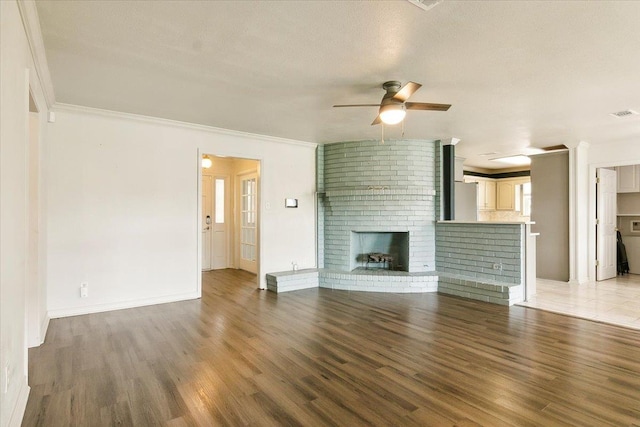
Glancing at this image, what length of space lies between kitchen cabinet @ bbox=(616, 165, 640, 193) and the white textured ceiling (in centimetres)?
331

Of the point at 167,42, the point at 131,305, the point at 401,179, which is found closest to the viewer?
the point at 167,42

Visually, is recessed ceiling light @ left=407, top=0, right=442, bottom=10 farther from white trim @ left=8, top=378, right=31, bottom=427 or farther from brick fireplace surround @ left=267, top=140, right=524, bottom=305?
brick fireplace surround @ left=267, top=140, right=524, bottom=305

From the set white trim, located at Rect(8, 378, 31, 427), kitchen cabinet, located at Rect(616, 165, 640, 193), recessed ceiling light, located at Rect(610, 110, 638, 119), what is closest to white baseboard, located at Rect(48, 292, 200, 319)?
white trim, located at Rect(8, 378, 31, 427)

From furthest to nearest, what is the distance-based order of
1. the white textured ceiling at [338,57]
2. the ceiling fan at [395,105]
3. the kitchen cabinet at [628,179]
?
the kitchen cabinet at [628,179], the ceiling fan at [395,105], the white textured ceiling at [338,57]

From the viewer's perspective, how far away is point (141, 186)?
456 centimetres

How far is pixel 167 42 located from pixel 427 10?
1.80 meters

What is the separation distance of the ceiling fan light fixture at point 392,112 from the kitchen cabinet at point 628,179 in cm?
655

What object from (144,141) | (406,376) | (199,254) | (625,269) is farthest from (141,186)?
(625,269)

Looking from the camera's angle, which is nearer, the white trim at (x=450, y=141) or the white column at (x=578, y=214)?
the white trim at (x=450, y=141)

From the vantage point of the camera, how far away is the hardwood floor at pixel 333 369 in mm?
2141

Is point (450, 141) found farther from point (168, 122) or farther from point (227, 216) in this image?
point (227, 216)

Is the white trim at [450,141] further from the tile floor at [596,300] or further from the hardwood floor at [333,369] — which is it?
the hardwood floor at [333,369]

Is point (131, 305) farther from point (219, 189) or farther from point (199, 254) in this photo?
point (219, 189)

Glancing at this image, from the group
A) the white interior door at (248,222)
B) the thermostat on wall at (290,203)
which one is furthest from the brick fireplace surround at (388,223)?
the white interior door at (248,222)
